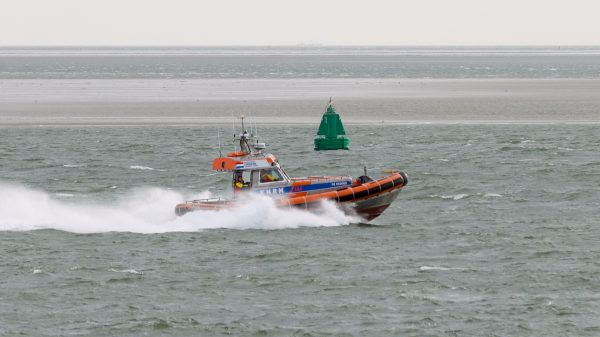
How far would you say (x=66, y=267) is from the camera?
107ft

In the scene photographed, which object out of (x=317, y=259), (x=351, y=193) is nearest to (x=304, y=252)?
(x=317, y=259)

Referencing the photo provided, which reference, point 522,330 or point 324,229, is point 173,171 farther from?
point 522,330

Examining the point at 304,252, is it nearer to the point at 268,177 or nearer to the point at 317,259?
the point at 317,259

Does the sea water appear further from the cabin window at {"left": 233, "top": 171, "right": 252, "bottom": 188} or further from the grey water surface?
the cabin window at {"left": 233, "top": 171, "right": 252, "bottom": 188}

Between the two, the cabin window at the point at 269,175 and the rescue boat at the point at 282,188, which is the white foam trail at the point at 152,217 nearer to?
the rescue boat at the point at 282,188

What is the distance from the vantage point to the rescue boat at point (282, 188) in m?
38.4

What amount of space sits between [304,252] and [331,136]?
28517mm

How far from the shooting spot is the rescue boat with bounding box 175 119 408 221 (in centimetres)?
3841

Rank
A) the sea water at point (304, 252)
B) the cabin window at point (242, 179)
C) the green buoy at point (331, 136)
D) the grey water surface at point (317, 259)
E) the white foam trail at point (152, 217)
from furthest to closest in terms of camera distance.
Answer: the green buoy at point (331, 136)
the cabin window at point (242, 179)
the white foam trail at point (152, 217)
the sea water at point (304, 252)
the grey water surface at point (317, 259)

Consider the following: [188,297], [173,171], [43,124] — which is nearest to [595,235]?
[188,297]

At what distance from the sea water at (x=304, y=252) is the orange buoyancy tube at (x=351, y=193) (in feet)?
1.42

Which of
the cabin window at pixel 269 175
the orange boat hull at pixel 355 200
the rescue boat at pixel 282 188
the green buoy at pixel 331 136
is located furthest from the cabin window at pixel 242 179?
the green buoy at pixel 331 136

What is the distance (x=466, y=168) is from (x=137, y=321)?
2912cm

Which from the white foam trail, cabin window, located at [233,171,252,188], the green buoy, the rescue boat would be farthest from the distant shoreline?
cabin window, located at [233,171,252,188]
